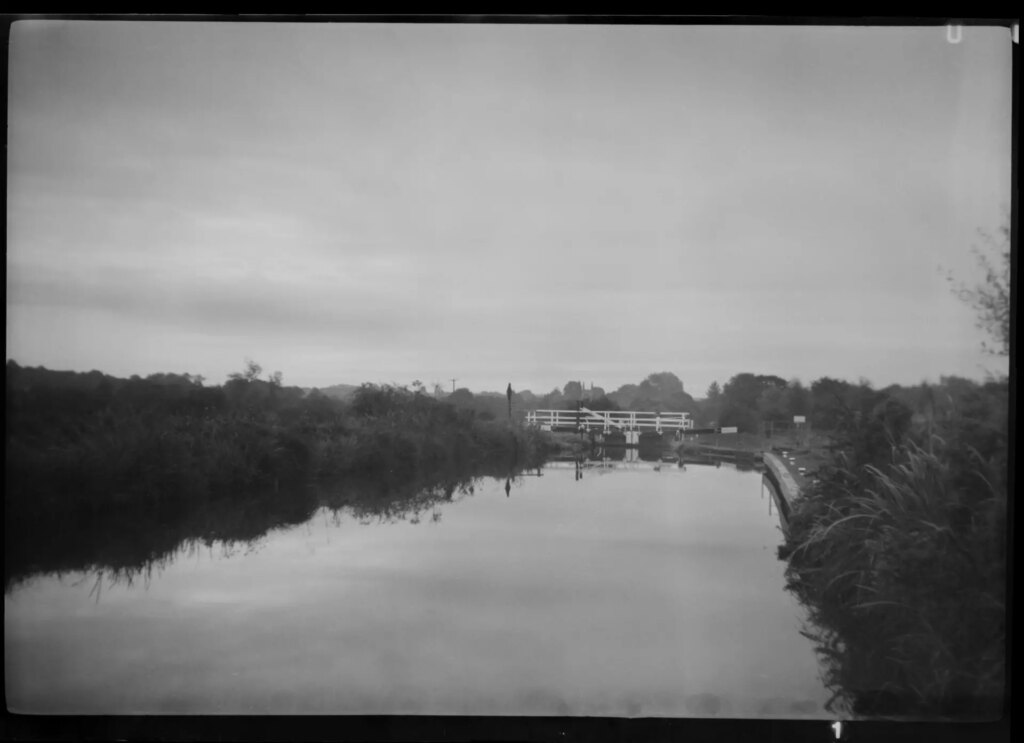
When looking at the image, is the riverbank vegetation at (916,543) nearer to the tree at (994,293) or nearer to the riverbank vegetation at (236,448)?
the tree at (994,293)

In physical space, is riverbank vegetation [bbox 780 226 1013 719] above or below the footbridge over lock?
below

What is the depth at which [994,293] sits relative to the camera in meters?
2.14

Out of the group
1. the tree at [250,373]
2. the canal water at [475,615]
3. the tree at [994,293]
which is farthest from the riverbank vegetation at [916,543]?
the tree at [250,373]

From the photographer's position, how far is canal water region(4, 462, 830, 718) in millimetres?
2244

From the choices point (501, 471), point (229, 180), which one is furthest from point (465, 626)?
point (229, 180)

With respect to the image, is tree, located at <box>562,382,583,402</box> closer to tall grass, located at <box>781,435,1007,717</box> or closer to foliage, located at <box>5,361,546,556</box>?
foliage, located at <box>5,361,546,556</box>

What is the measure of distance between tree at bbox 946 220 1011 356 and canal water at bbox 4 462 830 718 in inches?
31.0

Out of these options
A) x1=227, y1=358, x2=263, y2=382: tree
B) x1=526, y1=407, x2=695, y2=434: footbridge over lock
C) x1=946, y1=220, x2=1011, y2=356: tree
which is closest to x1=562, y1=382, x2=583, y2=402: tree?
x1=526, y1=407, x2=695, y2=434: footbridge over lock

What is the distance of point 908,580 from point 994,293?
0.85 meters

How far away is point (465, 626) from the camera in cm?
229

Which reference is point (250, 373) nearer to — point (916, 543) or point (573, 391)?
point (573, 391)

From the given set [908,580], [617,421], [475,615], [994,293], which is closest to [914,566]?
[908,580]

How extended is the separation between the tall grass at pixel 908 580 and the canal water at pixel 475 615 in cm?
11

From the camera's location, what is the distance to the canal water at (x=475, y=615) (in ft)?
7.36
